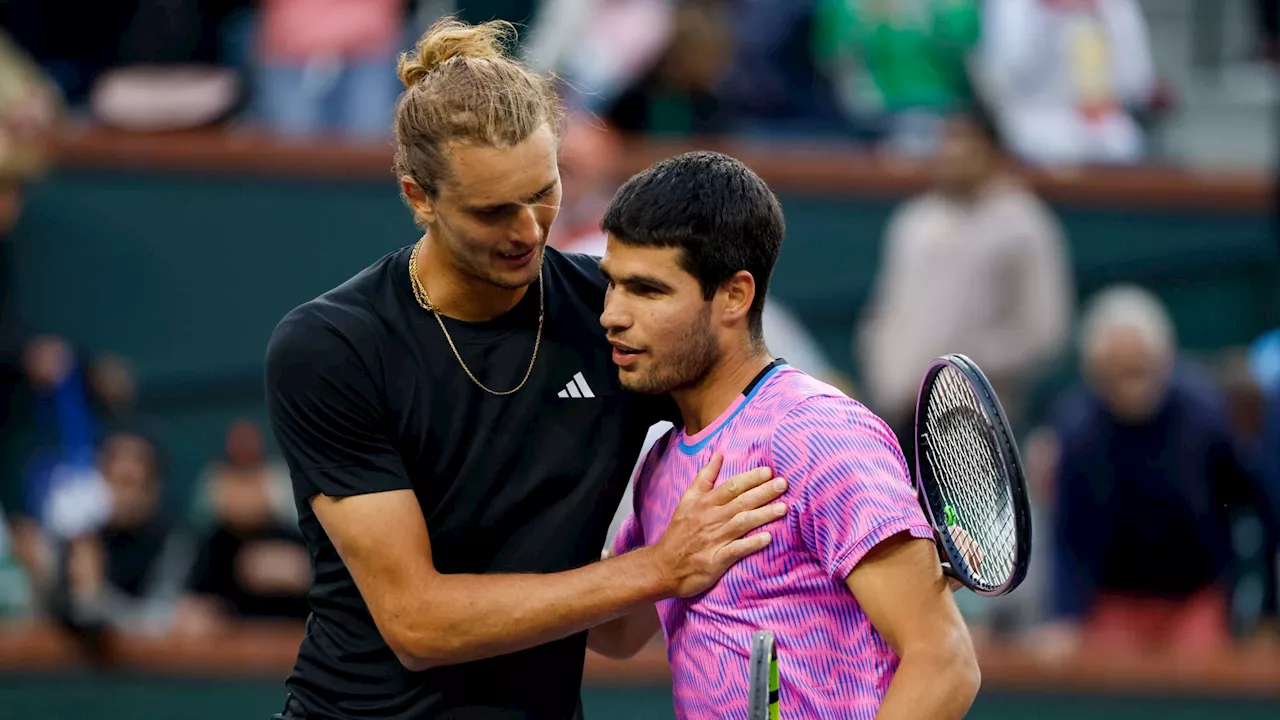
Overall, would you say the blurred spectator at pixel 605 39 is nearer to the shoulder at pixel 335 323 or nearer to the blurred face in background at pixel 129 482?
the blurred face in background at pixel 129 482

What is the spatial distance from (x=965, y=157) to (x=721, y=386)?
4.53 m

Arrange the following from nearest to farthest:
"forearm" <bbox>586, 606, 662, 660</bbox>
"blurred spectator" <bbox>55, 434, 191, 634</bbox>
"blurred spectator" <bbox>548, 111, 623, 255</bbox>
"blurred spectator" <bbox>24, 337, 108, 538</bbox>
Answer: "forearm" <bbox>586, 606, 662, 660</bbox>
"blurred spectator" <bbox>548, 111, 623, 255</bbox>
"blurred spectator" <bbox>55, 434, 191, 634</bbox>
"blurred spectator" <bbox>24, 337, 108, 538</bbox>

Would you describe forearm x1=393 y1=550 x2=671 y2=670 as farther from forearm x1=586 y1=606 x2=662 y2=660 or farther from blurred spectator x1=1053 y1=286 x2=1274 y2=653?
blurred spectator x1=1053 y1=286 x2=1274 y2=653

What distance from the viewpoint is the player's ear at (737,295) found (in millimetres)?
3209

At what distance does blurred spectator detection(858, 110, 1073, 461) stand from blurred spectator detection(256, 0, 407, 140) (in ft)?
8.72

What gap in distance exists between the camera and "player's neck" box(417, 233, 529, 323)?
11.1 feet

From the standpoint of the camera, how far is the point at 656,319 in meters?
3.19

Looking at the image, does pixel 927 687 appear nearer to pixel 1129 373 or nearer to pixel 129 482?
pixel 1129 373

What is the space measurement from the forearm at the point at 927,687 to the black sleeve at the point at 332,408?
93cm

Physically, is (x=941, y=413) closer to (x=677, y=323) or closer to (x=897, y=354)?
(x=677, y=323)

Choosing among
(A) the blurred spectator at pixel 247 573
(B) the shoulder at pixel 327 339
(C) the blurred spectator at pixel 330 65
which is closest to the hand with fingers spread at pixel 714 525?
(B) the shoulder at pixel 327 339

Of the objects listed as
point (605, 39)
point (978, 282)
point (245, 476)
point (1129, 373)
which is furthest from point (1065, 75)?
point (245, 476)

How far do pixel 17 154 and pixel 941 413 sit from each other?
19.6 feet

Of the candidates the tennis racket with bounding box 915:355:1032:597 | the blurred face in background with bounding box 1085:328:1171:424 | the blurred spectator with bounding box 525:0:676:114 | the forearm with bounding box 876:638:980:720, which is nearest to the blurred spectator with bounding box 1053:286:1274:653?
the blurred face in background with bounding box 1085:328:1171:424
